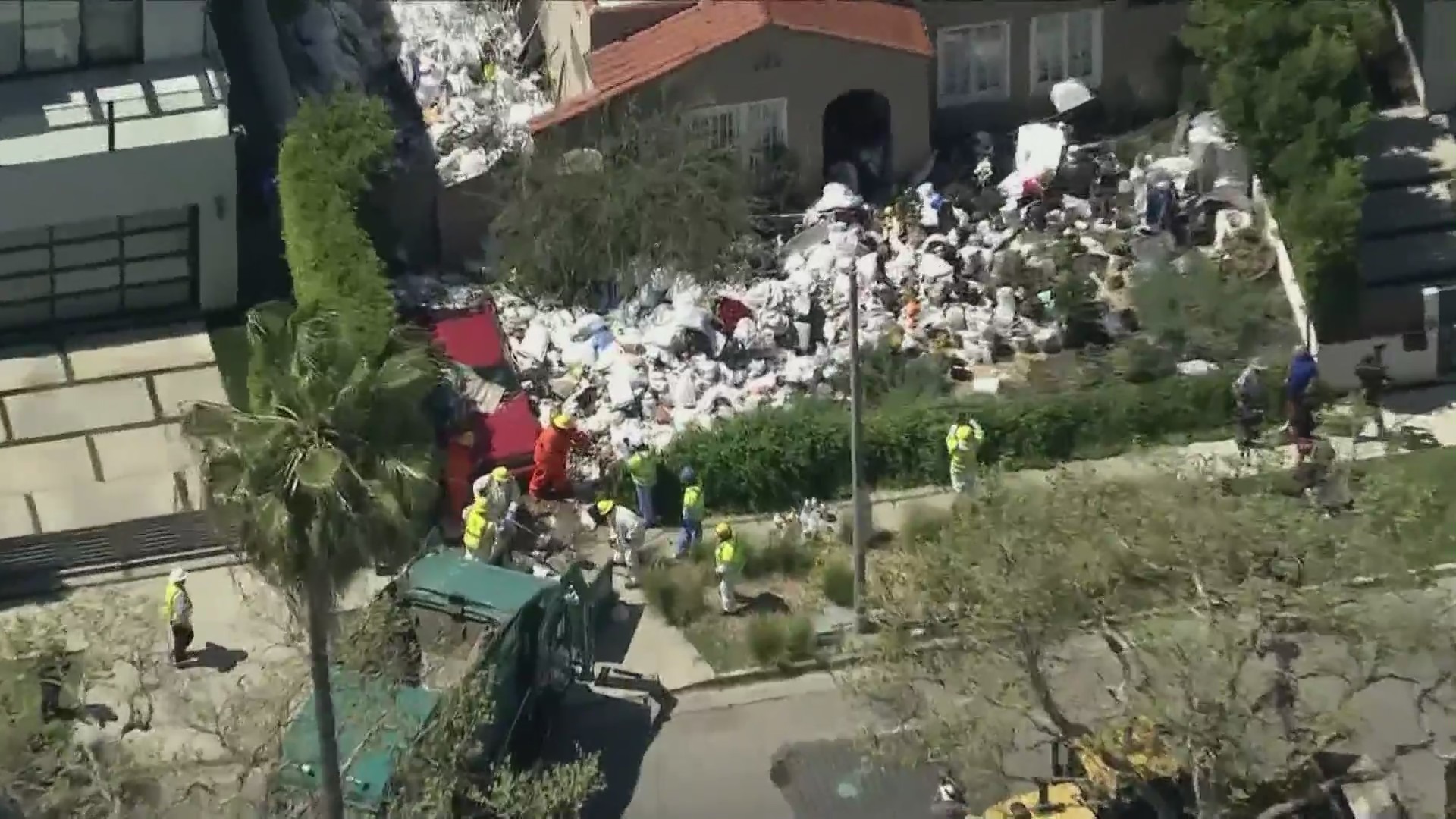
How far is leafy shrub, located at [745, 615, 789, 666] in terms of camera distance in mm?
29484

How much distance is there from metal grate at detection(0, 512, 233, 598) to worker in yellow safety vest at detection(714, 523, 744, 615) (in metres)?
5.60

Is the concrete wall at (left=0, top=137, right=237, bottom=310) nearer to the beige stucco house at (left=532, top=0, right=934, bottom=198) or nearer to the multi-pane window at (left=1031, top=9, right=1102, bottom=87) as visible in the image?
the beige stucco house at (left=532, top=0, right=934, bottom=198)

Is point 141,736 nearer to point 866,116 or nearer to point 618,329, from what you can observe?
point 618,329

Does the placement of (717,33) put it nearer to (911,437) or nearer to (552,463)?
(911,437)

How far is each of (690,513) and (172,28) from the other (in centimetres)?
966

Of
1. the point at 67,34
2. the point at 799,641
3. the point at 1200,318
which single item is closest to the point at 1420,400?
the point at 1200,318

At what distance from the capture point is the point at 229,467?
817 inches

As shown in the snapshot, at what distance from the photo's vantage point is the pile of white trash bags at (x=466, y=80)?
35531 millimetres

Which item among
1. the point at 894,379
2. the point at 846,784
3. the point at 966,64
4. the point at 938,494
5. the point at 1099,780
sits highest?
the point at 966,64

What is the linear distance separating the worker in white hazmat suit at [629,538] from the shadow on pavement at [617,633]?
36 cm

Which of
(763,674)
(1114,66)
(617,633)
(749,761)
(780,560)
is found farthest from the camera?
(1114,66)

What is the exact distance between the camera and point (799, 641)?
29422mm

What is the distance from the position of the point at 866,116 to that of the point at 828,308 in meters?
3.92

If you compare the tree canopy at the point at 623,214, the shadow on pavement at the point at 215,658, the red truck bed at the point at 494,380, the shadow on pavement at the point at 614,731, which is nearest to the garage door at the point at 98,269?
the red truck bed at the point at 494,380
